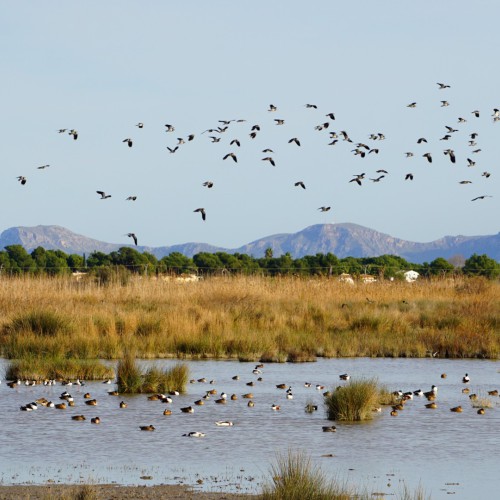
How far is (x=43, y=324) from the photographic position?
28656 millimetres

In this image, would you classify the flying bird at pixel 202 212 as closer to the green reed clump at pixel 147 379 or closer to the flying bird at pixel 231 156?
the flying bird at pixel 231 156

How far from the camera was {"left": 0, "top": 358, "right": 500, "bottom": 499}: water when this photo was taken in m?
13.4

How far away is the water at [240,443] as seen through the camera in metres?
13.4

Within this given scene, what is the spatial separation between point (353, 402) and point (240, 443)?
3.07 metres

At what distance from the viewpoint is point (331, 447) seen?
15.6 m

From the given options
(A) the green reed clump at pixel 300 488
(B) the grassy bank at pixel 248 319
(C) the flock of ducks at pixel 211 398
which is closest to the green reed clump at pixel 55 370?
(C) the flock of ducks at pixel 211 398

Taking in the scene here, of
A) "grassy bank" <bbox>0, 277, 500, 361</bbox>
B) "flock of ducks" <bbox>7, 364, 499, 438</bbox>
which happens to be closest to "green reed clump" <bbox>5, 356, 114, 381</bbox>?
"flock of ducks" <bbox>7, 364, 499, 438</bbox>

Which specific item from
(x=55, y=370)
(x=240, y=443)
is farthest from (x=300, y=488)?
(x=55, y=370)

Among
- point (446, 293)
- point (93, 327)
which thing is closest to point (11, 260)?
point (446, 293)

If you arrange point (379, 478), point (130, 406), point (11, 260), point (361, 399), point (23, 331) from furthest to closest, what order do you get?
point (11, 260) < point (23, 331) < point (130, 406) < point (361, 399) < point (379, 478)

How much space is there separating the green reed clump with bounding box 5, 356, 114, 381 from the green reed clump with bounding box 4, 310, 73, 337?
13.2 feet

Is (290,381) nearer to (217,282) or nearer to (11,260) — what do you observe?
(217,282)

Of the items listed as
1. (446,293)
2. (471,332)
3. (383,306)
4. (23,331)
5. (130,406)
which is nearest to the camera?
(130,406)

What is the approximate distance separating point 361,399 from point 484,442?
268cm
